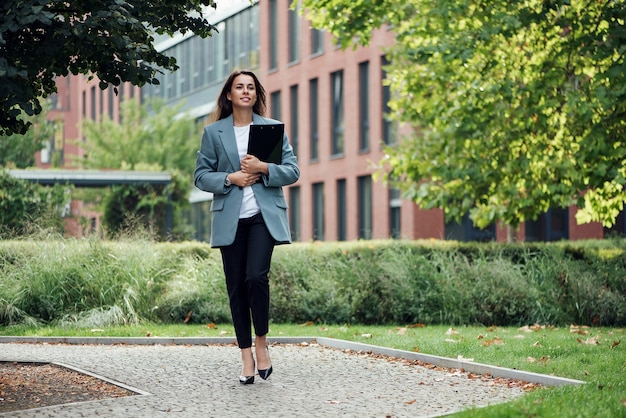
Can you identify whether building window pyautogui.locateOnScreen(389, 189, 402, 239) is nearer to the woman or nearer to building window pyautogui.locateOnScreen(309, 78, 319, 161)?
building window pyautogui.locateOnScreen(309, 78, 319, 161)

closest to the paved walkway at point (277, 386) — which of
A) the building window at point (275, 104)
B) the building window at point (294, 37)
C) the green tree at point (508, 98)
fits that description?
the green tree at point (508, 98)

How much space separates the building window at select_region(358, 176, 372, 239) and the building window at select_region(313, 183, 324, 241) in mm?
2861

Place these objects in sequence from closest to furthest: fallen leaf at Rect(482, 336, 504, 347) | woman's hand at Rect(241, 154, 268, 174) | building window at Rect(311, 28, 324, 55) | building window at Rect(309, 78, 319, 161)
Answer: woman's hand at Rect(241, 154, 268, 174) < fallen leaf at Rect(482, 336, 504, 347) < building window at Rect(311, 28, 324, 55) < building window at Rect(309, 78, 319, 161)

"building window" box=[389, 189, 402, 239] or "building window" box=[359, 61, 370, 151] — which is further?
"building window" box=[359, 61, 370, 151]

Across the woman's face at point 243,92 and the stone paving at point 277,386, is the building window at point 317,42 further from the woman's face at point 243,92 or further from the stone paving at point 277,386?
the woman's face at point 243,92

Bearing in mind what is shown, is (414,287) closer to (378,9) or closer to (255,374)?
(378,9)

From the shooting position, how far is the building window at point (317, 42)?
41719 mm

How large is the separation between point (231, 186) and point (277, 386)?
1428mm

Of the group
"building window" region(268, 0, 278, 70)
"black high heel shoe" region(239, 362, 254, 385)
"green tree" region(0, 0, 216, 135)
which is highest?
"building window" region(268, 0, 278, 70)

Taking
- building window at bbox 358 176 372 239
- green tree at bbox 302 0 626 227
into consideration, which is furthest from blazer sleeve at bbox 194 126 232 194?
building window at bbox 358 176 372 239

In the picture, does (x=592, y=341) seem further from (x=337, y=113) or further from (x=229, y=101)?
(x=337, y=113)

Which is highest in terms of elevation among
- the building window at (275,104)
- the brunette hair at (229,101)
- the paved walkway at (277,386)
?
the building window at (275,104)

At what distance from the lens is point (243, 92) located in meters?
8.18

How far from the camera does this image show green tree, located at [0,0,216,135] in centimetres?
666
